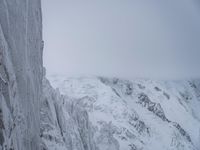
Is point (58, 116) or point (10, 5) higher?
point (10, 5)

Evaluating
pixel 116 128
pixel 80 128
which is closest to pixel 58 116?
pixel 80 128

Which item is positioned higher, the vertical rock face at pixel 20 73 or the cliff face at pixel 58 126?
the vertical rock face at pixel 20 73

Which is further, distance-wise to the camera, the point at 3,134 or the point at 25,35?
the point at 25,35

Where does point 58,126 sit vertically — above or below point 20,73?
below

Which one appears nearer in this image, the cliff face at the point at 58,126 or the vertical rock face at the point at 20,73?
the vertical rock face at the point at 20,73

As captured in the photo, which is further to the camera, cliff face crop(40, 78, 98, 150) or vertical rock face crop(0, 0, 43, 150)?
cliff face crop(40, 78, 98, 150)

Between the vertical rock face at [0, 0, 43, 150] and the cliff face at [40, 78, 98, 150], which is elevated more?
the vertical rock face at [0, 0, 43, 150]

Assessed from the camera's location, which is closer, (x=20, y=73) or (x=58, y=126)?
(x=20, y=73)

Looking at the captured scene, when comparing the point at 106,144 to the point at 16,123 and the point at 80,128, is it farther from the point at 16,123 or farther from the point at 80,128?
the point at 16,123
